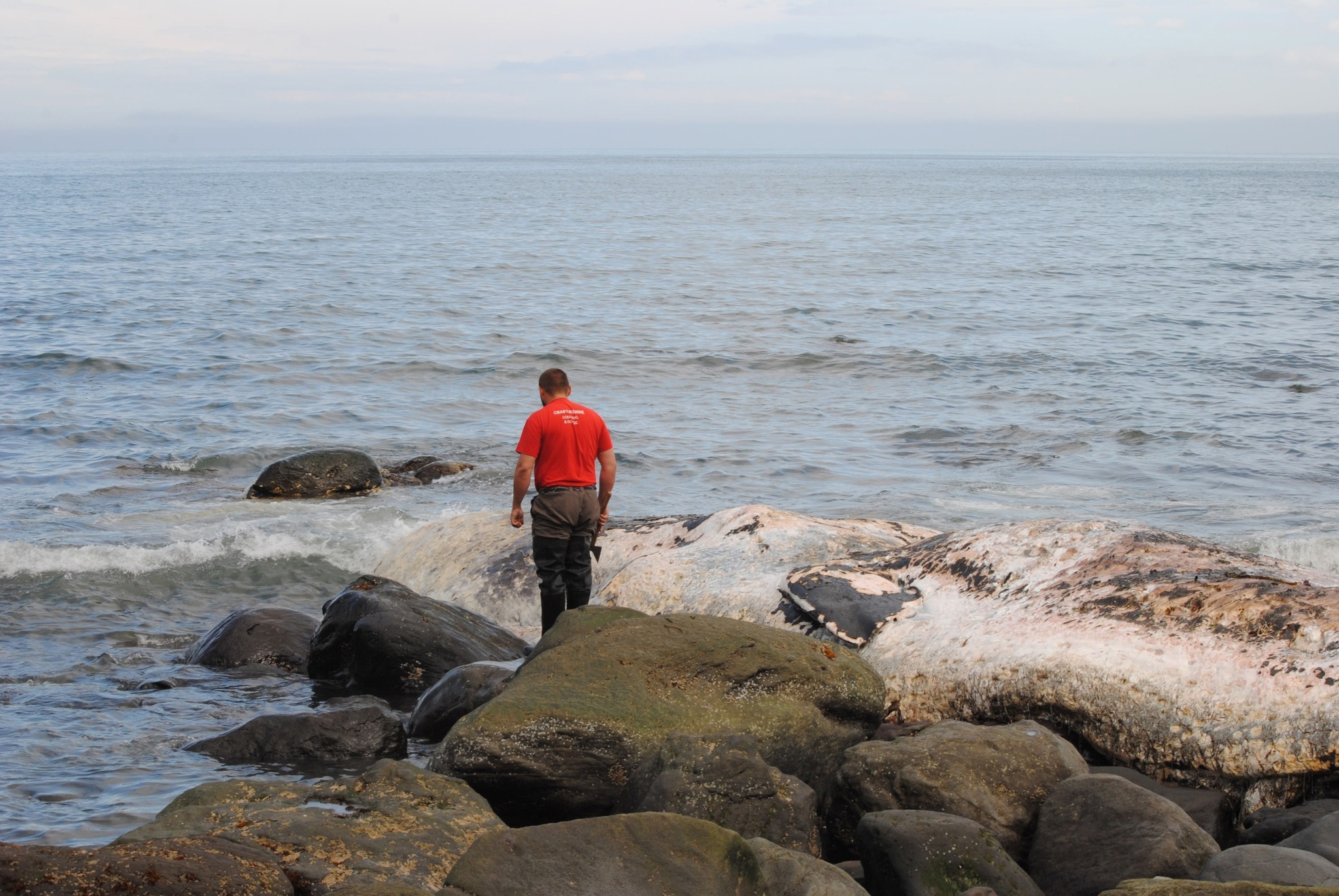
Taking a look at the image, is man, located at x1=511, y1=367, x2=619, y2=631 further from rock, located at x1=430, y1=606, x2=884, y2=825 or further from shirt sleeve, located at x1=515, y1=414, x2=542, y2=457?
rock, located at x1=430, y1=606, x2=884, y2=825

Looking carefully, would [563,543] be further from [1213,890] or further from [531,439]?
[1213,890]

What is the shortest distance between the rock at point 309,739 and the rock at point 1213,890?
174 inches

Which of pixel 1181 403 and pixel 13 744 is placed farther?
pixel 1181 403

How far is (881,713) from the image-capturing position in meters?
6.85

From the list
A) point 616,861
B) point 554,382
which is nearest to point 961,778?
point 616,861

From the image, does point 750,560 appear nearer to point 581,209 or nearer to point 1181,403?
point 1181,403

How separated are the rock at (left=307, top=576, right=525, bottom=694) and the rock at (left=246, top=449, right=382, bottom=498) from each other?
5684 mm

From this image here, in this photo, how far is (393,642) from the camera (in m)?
8.65

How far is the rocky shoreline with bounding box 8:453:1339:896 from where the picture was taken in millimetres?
4719

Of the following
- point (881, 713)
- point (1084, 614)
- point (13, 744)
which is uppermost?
point (1084, 614)

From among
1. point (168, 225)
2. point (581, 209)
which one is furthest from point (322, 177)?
point (168, 225)

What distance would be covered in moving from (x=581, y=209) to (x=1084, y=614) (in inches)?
2969

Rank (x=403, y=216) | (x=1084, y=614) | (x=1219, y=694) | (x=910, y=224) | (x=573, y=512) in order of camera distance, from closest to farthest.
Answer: (x=1219, y=694) < (x=1084, y=614) < (x=573, y=512) < (x=910, y=224) < (x=403, y=216)

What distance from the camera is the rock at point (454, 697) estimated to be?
755cm
